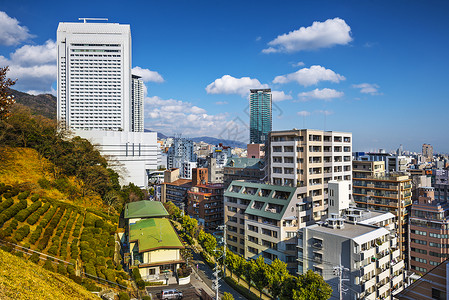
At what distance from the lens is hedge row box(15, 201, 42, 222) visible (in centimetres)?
2072

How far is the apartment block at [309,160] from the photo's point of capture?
32.8 metres

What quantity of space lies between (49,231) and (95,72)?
80.7 metres

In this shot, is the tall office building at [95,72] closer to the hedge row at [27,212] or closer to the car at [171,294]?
the hedge row at [27,212]

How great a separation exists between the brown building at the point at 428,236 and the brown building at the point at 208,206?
95.4 feet

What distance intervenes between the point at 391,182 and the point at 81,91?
89.0 metres

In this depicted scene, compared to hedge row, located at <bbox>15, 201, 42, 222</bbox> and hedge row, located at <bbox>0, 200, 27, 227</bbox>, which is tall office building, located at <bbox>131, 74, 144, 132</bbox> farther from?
hedge row, located at <bbox>0, 200, 27, 227</bbox>

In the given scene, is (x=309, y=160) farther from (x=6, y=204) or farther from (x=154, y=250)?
(x=6, y=204)

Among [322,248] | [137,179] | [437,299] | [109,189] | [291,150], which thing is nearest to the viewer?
[437,299]

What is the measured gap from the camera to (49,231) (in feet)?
68.9

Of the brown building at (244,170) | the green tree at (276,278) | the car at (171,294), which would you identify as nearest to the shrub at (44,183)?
the car at (171,294)

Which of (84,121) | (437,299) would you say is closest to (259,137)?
(84,121)

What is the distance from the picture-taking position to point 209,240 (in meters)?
31.7

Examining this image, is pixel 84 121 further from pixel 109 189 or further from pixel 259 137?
pixel 259 137

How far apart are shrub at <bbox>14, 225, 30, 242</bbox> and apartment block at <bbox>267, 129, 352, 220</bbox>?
25.4 meters
